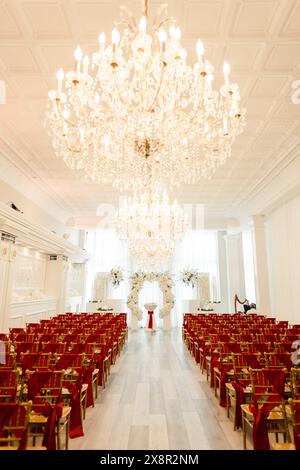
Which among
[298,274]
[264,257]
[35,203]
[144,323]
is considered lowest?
[144,323]

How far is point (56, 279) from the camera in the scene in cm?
1378

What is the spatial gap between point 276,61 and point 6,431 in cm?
665

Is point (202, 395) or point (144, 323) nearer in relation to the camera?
point (202, 395)

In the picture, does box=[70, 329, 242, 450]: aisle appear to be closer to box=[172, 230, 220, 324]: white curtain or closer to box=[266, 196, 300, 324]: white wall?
box=[266, 196, 300, 324]: white wall

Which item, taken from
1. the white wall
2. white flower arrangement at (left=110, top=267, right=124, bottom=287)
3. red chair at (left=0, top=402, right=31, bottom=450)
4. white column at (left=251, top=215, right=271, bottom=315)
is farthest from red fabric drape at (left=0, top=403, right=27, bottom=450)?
white flower arrangement at (left=110, top=267, right=124, bottom=287)

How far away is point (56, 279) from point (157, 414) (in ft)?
34.7

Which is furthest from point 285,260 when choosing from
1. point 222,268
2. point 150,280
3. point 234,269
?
point 222,268

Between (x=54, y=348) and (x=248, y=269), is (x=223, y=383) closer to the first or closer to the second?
(x=54, y=348)

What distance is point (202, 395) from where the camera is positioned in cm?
525

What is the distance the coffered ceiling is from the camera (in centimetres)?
408

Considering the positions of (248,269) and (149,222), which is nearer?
(149,222)
